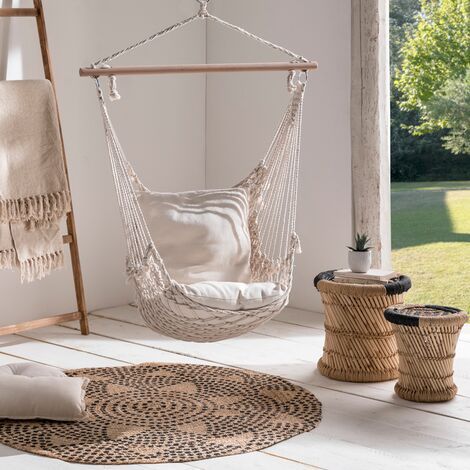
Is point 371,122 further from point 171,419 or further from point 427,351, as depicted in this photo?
point 171,419

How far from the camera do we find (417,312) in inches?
118

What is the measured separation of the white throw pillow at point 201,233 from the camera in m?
3.18

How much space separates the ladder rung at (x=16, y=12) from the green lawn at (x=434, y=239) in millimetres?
1770

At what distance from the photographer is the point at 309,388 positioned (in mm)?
3090

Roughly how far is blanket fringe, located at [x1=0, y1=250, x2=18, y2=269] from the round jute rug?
0.56 m

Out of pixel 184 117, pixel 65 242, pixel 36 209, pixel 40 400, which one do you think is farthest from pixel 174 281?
pixel 184 117

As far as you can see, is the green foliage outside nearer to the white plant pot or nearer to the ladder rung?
the white plant pot

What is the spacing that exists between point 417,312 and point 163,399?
865 millimetres

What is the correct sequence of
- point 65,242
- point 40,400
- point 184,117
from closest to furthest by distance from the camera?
point 40,400, point 65,242, point 184,117

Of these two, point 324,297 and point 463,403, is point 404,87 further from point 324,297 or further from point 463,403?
point 463,403

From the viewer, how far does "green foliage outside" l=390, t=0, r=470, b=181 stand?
12.9ft

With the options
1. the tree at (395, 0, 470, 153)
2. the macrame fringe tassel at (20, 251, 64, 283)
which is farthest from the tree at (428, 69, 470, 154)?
the macrame fringe tassel at (20, 251, 64, 283)

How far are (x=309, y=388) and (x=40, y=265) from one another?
122 centimetres

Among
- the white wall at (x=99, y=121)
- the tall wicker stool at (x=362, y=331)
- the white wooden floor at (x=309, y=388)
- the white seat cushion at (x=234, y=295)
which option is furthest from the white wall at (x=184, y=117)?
the white seat cushion at (x=234, y=295)
